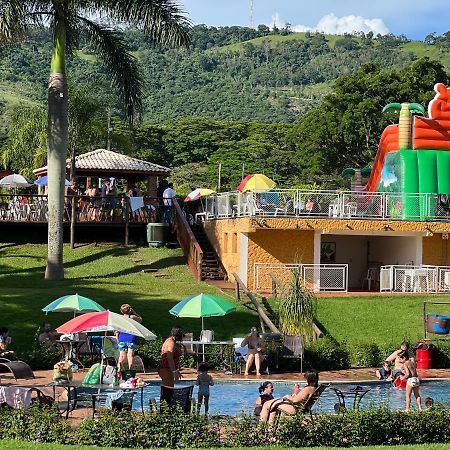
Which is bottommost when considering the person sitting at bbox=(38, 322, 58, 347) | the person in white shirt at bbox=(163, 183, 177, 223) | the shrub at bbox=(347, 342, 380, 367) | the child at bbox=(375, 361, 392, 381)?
the child at bbox=(375, 361, 392, 381)

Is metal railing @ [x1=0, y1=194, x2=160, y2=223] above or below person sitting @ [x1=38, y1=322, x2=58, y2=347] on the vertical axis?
above

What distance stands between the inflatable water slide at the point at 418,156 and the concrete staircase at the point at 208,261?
21.4ft

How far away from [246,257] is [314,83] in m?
162

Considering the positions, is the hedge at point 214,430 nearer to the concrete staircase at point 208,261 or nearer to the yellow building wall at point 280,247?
the yellow building wall at point 280,247

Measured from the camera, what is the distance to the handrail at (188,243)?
1218 inches

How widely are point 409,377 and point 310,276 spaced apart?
12446 millimetres

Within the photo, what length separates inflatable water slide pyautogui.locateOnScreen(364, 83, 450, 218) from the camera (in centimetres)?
3212

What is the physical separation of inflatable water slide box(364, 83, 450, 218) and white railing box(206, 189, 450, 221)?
94 mm

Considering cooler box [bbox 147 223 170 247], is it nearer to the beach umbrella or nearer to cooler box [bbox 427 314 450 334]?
cooler box [bbox 427 314 450 334]

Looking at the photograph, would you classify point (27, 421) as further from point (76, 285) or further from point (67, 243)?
point (67, 243)

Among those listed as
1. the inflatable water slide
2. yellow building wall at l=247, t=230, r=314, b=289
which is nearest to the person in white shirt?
yellow building wall at l=247, t=230, r=314, b=289

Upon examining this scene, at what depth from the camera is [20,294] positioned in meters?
26.4

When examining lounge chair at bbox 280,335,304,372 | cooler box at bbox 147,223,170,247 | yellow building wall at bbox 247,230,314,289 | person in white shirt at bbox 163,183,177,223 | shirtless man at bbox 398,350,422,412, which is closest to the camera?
shirtless man at bbox 398,350,422,412

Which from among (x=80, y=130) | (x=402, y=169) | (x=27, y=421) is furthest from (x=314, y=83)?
(x=27, y=421)
